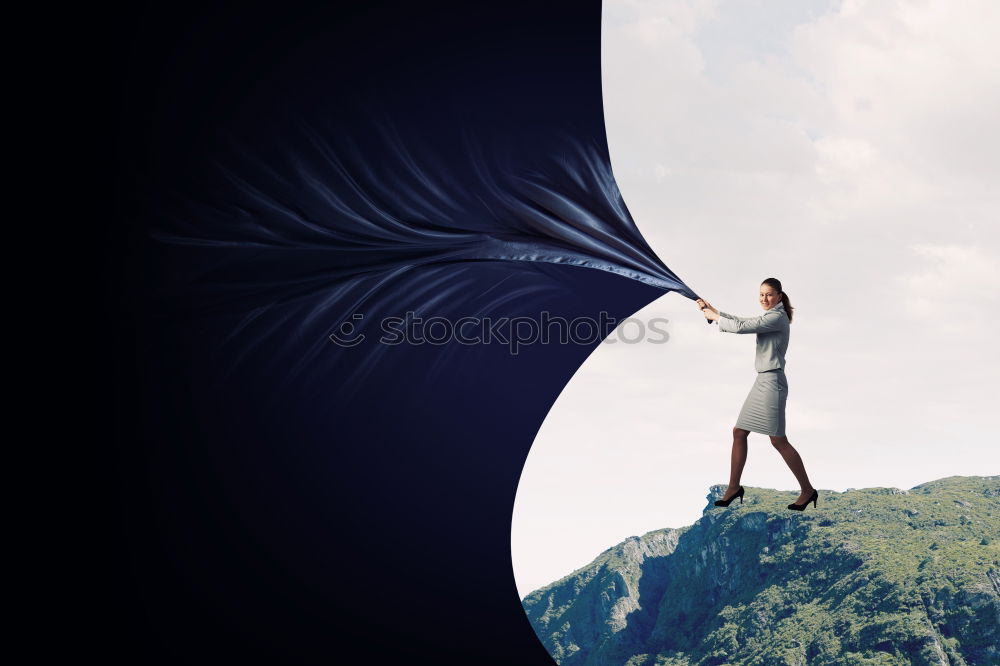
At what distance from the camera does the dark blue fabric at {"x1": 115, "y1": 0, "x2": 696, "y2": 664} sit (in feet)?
13.9

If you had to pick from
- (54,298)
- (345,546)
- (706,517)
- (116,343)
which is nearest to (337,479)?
(345,546)

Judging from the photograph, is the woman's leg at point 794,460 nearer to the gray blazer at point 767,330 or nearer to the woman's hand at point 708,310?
the gray blazer at point 767,330

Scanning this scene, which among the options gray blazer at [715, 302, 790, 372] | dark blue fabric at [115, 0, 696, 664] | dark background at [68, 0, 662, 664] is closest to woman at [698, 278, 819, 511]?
gray blazer at [715, 302, 790, 372]

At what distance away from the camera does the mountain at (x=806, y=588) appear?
78188mm

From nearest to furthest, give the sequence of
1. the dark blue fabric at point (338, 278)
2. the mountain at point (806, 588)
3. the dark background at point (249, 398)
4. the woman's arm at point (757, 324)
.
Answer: the dark background at point (249, 398) < the dark blue fabric at point (338, 278) < the woman's arm at point (757, 324) < the mountain at point (806, 588)

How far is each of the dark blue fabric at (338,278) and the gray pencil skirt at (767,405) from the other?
69 centimetres

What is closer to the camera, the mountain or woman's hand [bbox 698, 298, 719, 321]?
woman's hand [bbox 698, 298, 719, 321]

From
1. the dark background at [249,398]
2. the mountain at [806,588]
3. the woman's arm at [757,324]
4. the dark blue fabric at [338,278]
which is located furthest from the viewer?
the mountain at [806,588]

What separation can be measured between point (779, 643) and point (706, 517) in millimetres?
32365

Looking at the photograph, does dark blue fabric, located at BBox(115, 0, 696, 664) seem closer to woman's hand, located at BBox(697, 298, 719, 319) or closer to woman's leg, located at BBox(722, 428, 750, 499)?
woman's hand, located at BBox(697, 298, 719, 319)

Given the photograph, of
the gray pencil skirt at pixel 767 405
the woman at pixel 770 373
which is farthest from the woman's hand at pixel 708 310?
the gray pencil skirt at pixel 767 405

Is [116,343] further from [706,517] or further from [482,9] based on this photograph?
[706,517]

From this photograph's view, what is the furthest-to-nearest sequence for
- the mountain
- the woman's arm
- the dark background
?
the mountain
the woman's arm
the dark background

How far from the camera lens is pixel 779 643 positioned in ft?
293
